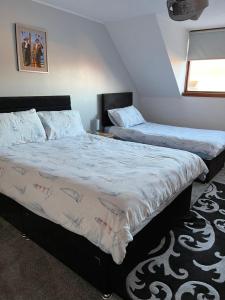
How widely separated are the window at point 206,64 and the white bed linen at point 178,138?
3.57 feet

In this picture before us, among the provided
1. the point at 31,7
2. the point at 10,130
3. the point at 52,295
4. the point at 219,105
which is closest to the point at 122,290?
the point at 52,295

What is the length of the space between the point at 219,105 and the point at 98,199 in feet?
11.9

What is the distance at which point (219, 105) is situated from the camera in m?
4.24

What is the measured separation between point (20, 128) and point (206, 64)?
11.9 ft

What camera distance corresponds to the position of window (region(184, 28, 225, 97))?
400 cm

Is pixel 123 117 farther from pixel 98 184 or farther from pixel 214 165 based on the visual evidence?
pixel 98 184

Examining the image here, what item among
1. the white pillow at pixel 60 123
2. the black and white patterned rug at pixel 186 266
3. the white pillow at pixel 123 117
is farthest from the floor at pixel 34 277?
the white pillow at pixel 123 117

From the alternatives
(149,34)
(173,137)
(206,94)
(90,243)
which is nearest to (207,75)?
(206,94)

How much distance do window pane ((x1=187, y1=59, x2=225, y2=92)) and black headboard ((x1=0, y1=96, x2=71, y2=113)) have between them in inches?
102

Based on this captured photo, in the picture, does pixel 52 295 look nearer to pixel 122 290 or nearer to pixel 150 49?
pixel 122 290

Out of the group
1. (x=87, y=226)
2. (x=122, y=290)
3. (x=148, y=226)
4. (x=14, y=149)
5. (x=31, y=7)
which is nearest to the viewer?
(x=87, y=226)

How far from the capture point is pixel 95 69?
384cm

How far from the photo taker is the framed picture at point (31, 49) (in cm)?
279

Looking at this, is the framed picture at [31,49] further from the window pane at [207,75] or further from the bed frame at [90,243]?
the window pane at [207,75]
